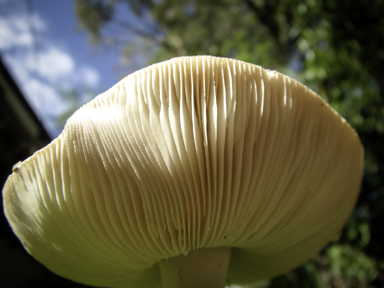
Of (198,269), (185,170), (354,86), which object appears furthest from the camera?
(354,86)

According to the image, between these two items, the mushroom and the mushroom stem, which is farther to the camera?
the mushroom stem

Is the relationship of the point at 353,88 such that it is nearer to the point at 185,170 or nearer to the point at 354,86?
the point at 354,86

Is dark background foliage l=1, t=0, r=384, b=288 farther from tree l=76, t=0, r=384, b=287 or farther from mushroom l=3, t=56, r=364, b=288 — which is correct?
mushroom l=3, t=56, r=364, b=288

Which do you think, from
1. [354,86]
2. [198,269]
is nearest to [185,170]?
[198,269]

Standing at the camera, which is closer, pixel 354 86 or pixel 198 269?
pixel 198 269

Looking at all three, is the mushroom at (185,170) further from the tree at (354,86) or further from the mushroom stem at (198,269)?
the tree at (354,86)

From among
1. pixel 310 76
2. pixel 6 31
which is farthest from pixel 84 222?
pixel 6 31

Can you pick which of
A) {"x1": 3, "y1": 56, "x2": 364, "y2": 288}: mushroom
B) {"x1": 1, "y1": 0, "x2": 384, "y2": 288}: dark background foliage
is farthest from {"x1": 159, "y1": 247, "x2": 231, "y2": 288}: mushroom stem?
{"x1": 1, "y1": 0, "x2": 384, "y2": 288}: dark background foliage
